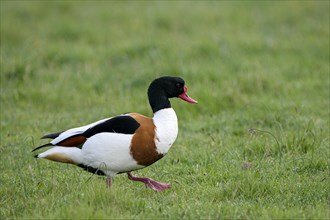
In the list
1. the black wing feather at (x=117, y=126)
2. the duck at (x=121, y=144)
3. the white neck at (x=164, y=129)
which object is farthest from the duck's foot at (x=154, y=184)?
the black wing feather at (x=117, y=126)

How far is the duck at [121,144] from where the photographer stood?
227 inches

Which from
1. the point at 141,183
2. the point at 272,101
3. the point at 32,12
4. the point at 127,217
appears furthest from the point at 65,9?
the point at 127,217

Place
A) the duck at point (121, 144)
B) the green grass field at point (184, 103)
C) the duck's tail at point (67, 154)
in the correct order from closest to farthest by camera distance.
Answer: the green grass field at point (184, 103) → the duck at point (121, 144) → the duck's tail at point (67, 154)

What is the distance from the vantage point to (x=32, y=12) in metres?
13.3

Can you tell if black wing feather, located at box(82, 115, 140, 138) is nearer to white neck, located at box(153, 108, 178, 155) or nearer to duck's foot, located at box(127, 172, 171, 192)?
white neck, located at box(153, 108, 178, 155)

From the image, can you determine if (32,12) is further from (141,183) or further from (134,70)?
(141,183)

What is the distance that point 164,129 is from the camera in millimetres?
5859

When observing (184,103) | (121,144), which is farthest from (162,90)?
(184,103)

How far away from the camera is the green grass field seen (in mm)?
5656

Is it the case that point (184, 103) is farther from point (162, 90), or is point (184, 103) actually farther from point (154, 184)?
point (154, 184)

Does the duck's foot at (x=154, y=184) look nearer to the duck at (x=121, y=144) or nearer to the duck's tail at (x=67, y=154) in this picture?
the duck at (x=121, y=144)

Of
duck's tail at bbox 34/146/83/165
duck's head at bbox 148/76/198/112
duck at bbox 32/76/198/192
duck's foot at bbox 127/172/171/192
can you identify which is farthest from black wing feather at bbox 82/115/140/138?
duck's foot at bbox 127/172/171/192

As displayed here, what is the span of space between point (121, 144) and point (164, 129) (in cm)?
39

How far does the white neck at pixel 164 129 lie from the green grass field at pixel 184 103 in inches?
17.1
